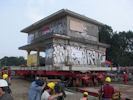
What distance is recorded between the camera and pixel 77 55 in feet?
52.8

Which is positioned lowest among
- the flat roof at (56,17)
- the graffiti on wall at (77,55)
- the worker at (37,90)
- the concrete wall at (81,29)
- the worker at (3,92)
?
the worker at (37,90)

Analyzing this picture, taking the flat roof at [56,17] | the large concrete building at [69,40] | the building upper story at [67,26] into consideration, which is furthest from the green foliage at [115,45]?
the flat roof at [56,17]

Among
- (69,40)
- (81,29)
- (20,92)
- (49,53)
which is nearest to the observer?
(20,92)

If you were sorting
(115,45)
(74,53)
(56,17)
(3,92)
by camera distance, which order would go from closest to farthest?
(3,92) → (74,53) → (56,17) → (115,45)

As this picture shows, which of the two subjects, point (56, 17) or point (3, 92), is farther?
point (56, 17)

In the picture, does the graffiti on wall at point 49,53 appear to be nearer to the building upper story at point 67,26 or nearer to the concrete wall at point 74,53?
the concrete wall at point 74,53

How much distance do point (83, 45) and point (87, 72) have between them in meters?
3.75

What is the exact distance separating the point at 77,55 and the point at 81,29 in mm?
3353

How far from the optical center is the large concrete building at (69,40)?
47.5ft

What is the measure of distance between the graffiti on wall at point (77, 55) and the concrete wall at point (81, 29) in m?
1.71

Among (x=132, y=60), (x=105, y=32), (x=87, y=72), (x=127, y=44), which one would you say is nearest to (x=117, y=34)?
(x=105, y=32)

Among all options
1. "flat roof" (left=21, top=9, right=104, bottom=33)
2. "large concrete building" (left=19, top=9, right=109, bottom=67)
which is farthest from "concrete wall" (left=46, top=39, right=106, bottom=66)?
"flat roof" (left=21, top=9, right=104, bottom=33)

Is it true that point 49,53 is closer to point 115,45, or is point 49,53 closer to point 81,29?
point 81,29

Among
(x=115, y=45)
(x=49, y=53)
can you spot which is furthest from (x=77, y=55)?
(x=115, y=45)
